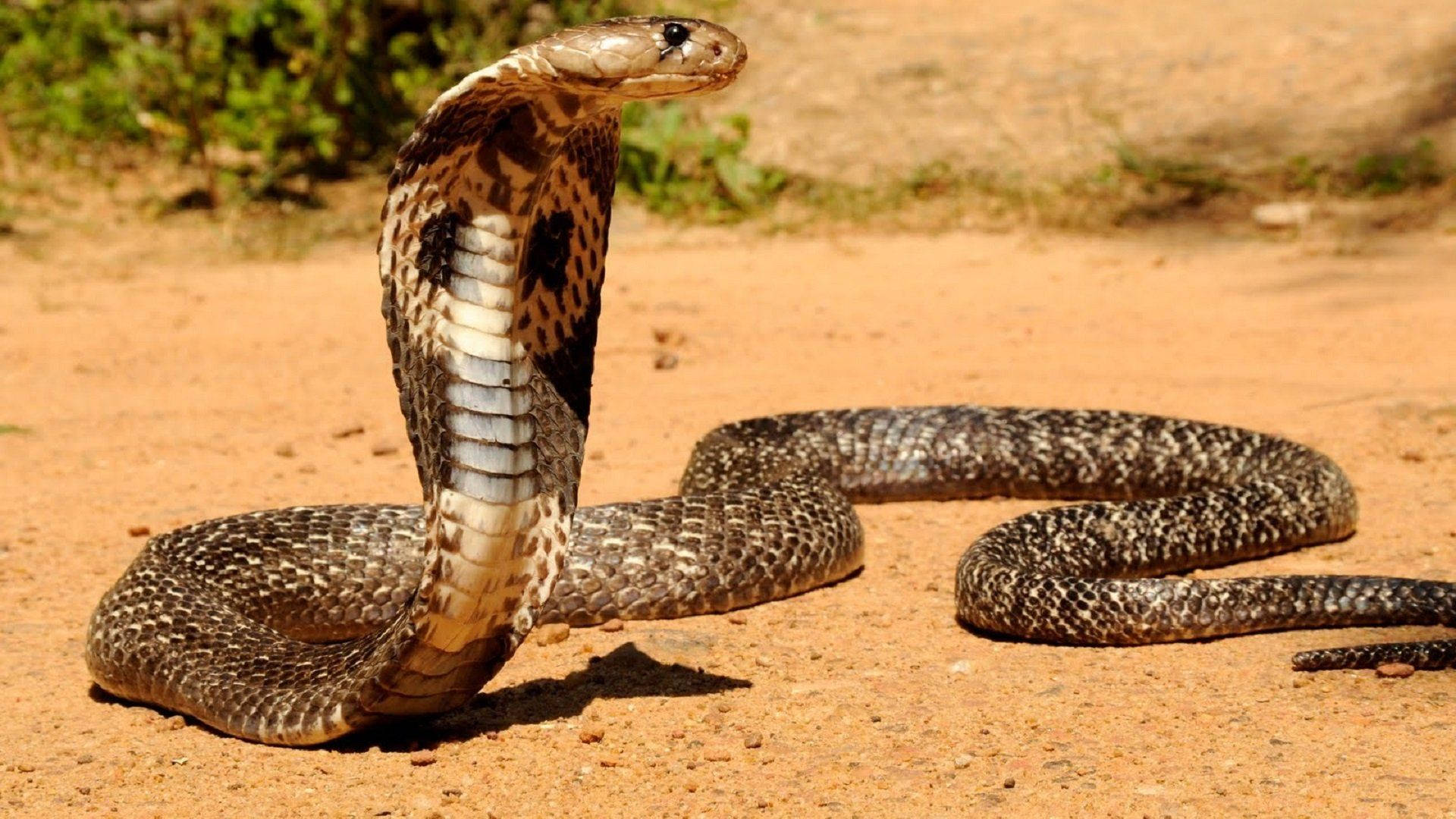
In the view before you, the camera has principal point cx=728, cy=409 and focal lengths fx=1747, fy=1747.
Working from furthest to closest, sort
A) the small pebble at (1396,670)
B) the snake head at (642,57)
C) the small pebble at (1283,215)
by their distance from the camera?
the small pebble at (1283,215) < the small pebble at (1396,670) < the snake head at (642,57)

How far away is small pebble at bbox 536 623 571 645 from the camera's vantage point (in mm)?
5461

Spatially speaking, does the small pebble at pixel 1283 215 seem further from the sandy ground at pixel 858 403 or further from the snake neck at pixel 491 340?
the snake neck at pixel 491 340

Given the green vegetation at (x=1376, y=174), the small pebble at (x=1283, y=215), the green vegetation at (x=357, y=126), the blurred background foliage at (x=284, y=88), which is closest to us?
the small pebble at (x=1283, y=215)

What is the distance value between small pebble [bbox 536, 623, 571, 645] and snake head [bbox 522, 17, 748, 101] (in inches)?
89.6

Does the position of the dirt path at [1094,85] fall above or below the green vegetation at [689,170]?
above

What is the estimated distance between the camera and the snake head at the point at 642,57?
355cm

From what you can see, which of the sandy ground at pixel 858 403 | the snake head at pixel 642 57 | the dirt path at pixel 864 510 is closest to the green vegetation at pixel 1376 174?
the sandy ground at pixel 858 403

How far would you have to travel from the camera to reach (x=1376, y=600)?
17.5 ft

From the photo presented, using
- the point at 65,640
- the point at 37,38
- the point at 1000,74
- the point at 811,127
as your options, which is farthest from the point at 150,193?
the point at 65,640

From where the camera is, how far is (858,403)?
336 inches

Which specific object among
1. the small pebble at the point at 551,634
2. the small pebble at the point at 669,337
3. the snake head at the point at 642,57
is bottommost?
the small pebble at the point at 551,634

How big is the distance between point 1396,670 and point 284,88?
403 inches

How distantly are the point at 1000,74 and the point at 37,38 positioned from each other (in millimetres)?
7606

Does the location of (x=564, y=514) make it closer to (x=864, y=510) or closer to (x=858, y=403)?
(x=864, y=510)
